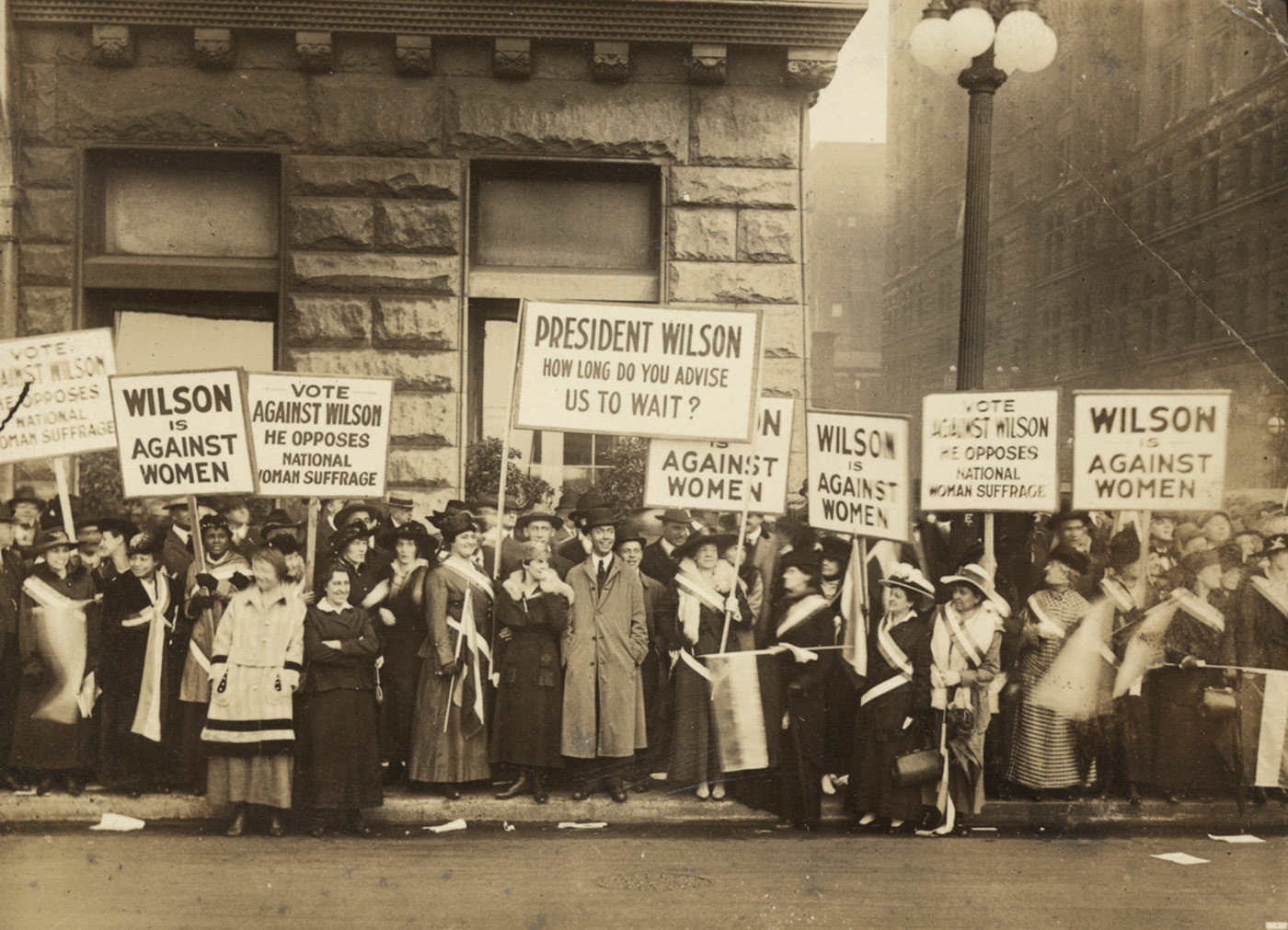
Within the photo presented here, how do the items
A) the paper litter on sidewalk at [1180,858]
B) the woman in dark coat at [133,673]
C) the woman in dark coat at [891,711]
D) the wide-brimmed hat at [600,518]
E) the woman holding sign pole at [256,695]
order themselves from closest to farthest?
the paper litter on sidewalk at [1180,858]
the woman holding sign pole at [256,695]
the woman in dark coat at [891,711]
the woman in dark coat at [133,673]
the wide-brimmed hat at [600,518]

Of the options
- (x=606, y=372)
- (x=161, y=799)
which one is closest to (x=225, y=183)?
(x=606, y=372)

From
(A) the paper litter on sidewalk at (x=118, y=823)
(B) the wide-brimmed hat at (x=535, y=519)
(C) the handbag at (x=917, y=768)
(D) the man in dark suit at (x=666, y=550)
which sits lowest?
(A) the paper litter on sidewalk at (x=118, y=823)

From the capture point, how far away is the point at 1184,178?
54.4 feet

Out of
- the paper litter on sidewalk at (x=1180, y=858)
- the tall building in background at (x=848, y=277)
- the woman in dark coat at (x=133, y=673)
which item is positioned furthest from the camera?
the tall building in background at (x=848, y=277)

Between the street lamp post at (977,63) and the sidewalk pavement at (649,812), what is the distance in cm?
312

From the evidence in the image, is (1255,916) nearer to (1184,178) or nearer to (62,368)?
(62,368)

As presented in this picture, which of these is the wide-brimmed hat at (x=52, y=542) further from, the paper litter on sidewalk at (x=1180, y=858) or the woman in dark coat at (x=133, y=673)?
the paper litter on sidewalk at (x=1180, y=858)

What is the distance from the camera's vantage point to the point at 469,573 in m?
8.13

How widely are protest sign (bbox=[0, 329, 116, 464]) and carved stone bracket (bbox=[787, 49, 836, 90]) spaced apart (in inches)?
227

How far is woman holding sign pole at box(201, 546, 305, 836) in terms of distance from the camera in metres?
7.43

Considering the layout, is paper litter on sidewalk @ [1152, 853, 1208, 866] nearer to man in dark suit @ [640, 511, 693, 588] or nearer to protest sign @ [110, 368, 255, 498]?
man in dark suit @ [640, 511, 693, 588]

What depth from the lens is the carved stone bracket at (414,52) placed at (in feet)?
33.1

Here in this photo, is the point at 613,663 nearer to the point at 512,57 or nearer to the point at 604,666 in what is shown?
the point at 604,666

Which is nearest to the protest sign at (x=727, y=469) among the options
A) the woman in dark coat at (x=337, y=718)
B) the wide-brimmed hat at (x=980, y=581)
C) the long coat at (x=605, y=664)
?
the long coat at (x=605, y=664)
